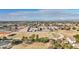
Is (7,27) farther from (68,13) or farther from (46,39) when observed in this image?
(68,13)

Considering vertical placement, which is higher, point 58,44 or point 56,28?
point 56,28

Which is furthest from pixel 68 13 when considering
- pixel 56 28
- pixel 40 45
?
pixel 40 45

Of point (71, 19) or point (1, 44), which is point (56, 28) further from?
point (1, 44)

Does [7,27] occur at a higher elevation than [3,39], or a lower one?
higher
